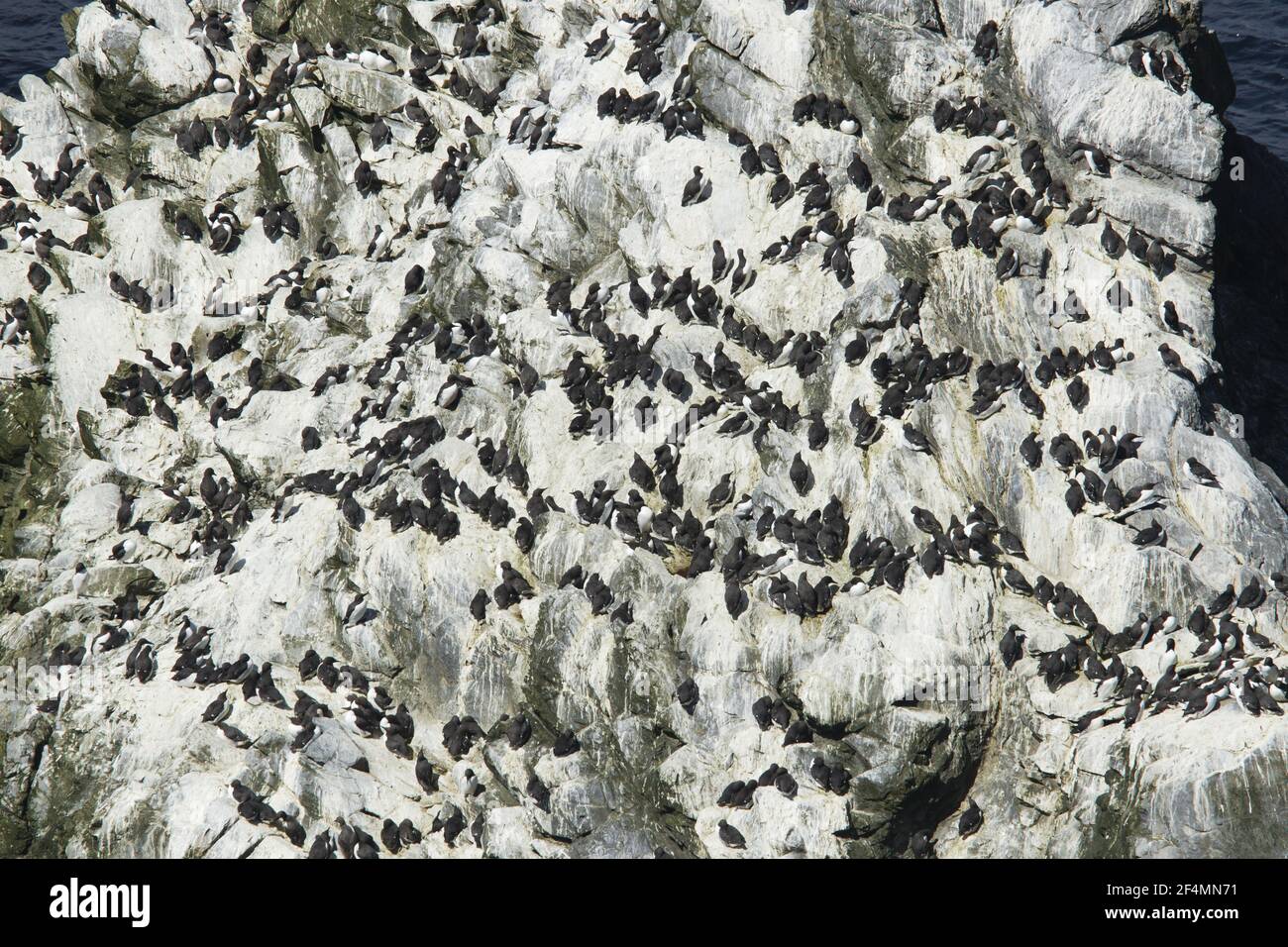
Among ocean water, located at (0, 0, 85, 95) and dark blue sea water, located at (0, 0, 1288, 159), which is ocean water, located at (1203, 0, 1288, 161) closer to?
dark blue sea water, located at (0, 0, 1288, 159)

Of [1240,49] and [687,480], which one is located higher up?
[1240,49]

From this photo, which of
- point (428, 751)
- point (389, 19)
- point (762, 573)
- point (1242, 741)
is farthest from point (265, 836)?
point (389, 19)

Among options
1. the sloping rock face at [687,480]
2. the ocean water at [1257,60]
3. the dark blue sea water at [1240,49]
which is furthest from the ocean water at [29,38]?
the ocean water at [1257,60]

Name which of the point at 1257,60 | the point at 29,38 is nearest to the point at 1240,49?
the point at 1257,60

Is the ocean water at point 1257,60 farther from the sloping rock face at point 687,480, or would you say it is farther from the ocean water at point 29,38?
the ocean water at point 29,38

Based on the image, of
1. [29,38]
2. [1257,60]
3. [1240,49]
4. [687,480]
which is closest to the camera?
[687,480]

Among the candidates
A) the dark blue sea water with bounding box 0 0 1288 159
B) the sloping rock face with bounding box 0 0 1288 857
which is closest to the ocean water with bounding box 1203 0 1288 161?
the dark blue sea water with bounding box 0 0 1288 159

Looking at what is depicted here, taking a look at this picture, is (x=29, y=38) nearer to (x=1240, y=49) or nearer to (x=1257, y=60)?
(x=1240, y=49)
